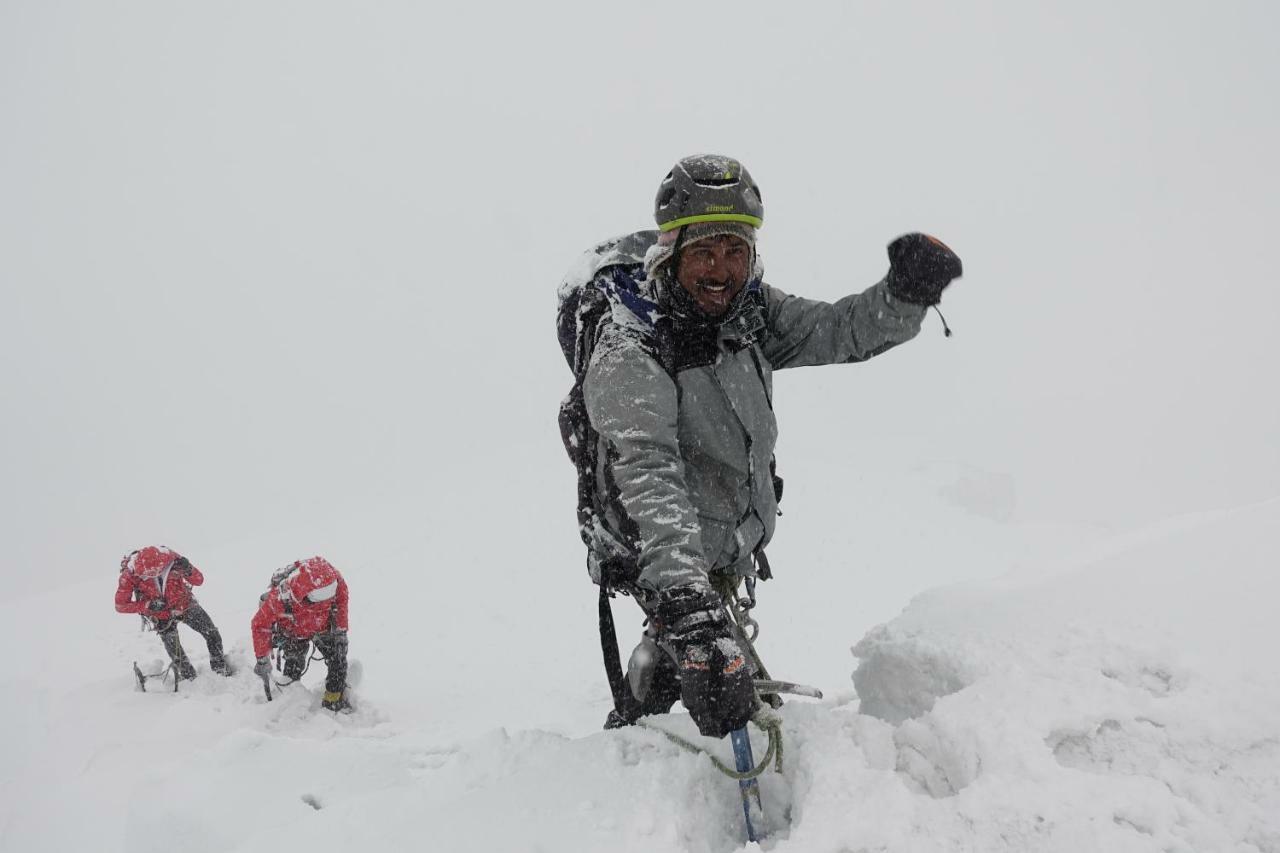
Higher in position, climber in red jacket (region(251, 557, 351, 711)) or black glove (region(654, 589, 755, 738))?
black glove (region(654, 589, 755, 738))

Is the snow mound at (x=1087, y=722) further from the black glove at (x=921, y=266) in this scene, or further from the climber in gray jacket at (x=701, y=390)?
the black glove at (x=921, y=266)

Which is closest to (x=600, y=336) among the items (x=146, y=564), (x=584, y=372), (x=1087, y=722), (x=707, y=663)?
(x=584, y=372)

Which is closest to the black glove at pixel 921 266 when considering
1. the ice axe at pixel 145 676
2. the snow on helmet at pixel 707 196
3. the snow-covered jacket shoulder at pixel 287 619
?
the snow on helmet at pixel 707 196

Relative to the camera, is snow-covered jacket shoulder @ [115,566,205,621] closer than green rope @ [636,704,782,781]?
No

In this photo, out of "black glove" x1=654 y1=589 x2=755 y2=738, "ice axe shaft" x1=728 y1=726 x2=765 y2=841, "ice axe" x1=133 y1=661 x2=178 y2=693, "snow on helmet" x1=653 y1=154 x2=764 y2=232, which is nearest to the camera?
"black glove" x1=654 y1=589 x2=755 y2=738

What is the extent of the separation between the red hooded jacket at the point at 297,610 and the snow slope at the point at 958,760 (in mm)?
4450

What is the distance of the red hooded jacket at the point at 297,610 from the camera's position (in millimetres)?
7977

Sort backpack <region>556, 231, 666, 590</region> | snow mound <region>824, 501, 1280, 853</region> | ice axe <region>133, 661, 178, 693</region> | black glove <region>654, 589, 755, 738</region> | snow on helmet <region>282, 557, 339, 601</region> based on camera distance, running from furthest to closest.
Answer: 1. ice axe <region>133, 661, 178, 693</region>
2. snow on helmet <region>282, 557, 339, 601</region>
3. backpack <region>556, 231, 666, 590</region>
4. black glove <region>654, 589, 755, 738</region>
5. snow mound <region>824, 501, 1280, 853</region>

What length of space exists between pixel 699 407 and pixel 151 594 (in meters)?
9.30

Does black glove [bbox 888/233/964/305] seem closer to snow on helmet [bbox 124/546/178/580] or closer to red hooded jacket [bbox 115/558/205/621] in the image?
red hooded jacket [bbox 115/558/205/621]

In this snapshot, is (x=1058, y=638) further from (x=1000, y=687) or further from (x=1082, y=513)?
(x=1082, y=513)

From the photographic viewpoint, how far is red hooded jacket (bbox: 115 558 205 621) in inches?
352

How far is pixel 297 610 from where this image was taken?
26.4 feet

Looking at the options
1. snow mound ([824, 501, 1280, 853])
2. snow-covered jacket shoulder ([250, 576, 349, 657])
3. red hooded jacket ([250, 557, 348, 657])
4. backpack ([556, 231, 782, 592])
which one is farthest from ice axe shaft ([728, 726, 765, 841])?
snow-covered jacket shoulder ([250, 576, 349, 657])
